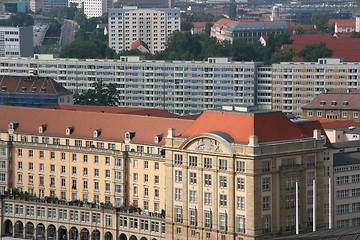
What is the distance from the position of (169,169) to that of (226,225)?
14.5 m

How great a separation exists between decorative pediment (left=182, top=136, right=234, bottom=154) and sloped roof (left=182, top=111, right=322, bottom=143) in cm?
242

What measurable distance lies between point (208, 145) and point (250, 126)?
702 centimetres

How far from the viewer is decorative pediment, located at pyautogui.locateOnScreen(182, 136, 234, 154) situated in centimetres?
18362

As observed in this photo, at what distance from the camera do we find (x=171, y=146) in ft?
631

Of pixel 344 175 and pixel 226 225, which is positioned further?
pixel 344 175

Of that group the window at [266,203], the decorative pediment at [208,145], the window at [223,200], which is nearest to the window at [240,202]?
the window at [223,200]

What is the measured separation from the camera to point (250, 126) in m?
185

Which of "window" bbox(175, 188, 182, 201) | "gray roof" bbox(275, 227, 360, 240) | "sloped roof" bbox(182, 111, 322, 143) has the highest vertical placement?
"sloped roof" bbox(182, 111, 322, 143)

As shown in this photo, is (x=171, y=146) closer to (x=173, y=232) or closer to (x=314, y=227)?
(x=173, y=232)

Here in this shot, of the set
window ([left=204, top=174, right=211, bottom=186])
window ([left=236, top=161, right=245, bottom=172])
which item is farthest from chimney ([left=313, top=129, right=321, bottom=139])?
window ([left=204, top=174, right=211, bottom=186])

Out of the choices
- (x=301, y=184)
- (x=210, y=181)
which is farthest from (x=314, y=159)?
(x=210, y=181)

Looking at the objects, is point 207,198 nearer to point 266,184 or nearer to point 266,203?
point 266,203

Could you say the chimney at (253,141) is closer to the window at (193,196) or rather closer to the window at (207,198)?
the window at (207,198)

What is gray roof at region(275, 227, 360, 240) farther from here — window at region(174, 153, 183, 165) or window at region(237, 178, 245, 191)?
window at region(174, 153, 183, 165)
